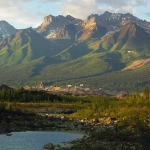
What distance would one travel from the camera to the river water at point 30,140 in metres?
53.2

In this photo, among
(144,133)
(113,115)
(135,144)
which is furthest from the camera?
(113,115)

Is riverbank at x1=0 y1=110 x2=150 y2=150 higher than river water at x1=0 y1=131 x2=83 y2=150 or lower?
higher

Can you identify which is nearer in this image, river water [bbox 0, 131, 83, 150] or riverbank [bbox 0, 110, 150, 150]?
riverbank [bbox 0, 110, 150, 150]

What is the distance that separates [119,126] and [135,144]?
23.1m

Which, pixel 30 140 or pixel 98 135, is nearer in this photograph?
pixel 98 135

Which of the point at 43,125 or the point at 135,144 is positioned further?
the point at 43,125

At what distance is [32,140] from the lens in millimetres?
60438

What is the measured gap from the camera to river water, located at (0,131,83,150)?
53222 millimetres

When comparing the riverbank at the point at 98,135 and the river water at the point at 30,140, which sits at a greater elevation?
the riverbank at the point at 98,135

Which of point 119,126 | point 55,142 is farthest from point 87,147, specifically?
point 119,126

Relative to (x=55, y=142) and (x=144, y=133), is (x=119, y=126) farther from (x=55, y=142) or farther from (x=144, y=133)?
(x=144, y=133)

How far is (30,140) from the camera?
6028cm

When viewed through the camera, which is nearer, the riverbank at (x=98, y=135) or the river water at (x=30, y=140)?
the riverbank at (x=98, y=135)

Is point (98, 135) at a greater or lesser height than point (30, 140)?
greater
